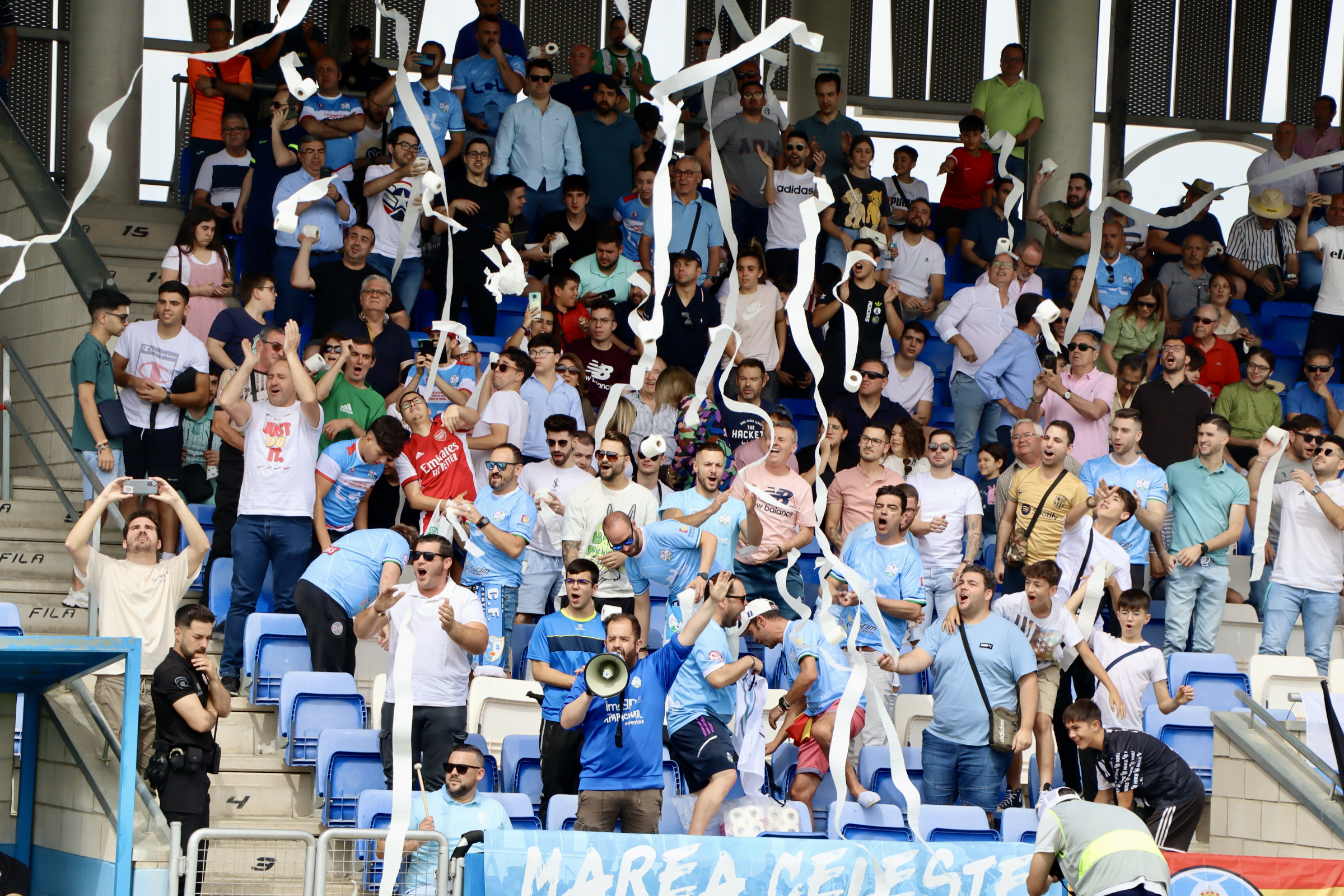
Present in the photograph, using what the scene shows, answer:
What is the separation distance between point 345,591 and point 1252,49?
52.0 feet

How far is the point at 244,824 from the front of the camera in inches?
325

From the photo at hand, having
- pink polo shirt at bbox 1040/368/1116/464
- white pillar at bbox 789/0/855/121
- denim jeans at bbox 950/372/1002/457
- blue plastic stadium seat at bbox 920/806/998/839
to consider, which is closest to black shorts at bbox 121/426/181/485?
blue plastic stadium seat at bbox 920/806/998/839

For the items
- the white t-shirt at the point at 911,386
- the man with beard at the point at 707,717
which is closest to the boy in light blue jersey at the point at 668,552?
the man with beard at the point at 707,717

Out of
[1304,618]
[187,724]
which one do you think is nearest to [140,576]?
[187,724]

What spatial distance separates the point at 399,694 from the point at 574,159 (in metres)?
8.01

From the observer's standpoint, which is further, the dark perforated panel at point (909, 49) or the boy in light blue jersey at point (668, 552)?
the dark perforated panel at point (909, 49)

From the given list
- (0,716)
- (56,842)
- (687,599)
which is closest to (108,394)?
(0,716)

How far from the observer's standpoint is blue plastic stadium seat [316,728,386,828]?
→ 26.2 ft

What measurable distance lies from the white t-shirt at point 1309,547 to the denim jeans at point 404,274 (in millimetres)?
6307

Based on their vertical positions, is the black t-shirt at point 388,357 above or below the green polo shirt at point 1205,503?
above

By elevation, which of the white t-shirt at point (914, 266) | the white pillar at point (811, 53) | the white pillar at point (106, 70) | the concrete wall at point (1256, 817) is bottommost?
the concrete wall at point (1256, 817)

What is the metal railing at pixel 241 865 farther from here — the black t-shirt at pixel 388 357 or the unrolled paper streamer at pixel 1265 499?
the unrolled paper streamer at pixel 1265 499

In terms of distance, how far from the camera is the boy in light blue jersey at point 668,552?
9.70 metres

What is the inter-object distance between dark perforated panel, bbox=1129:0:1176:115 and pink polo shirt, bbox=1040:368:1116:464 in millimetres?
9428
